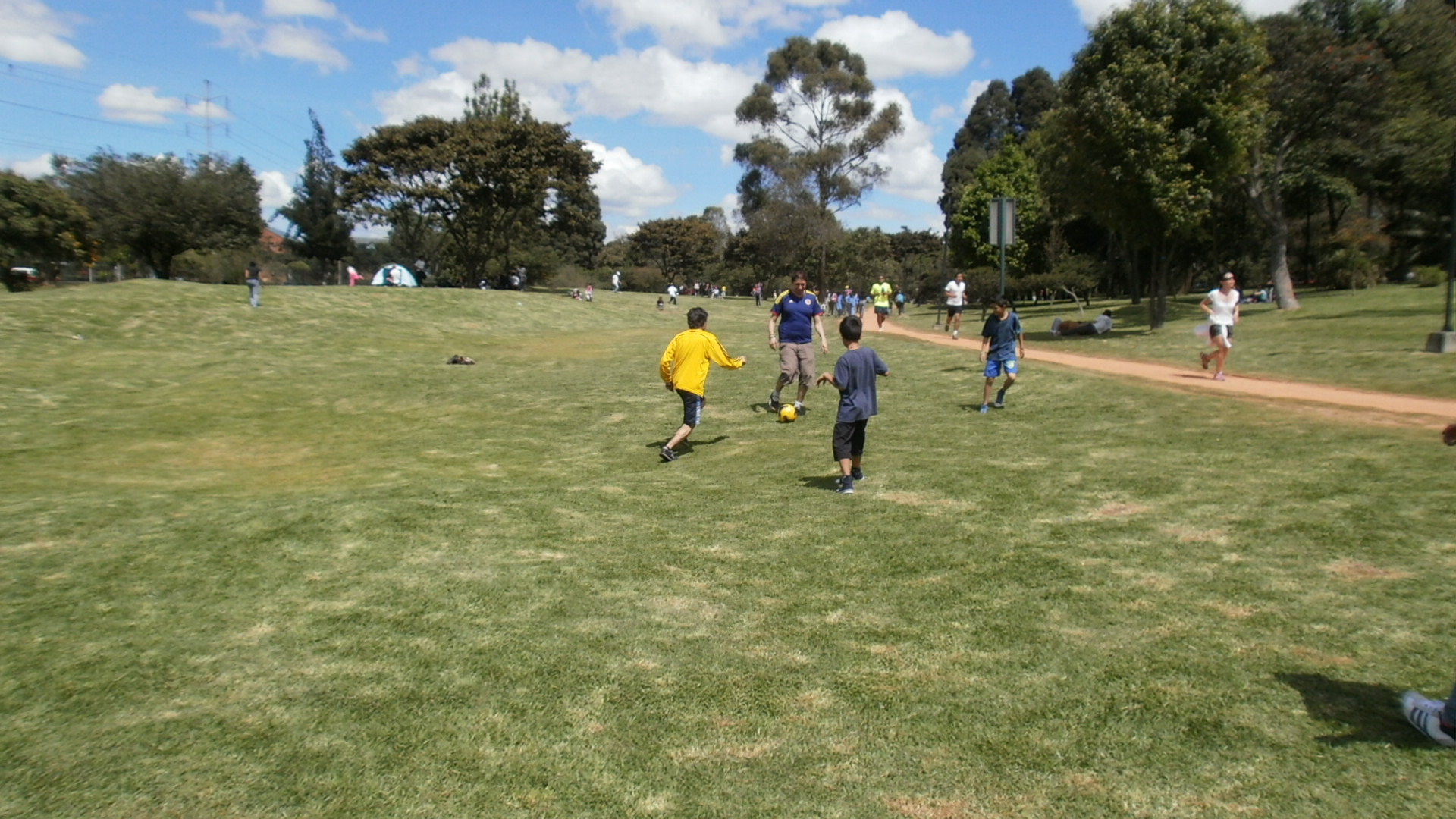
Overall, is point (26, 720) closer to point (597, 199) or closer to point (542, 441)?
point (542, 441)

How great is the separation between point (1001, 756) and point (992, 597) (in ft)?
6.31

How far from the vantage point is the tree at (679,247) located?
3740 inches

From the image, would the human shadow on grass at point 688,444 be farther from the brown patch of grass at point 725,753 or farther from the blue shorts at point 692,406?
the brown patch of grass at point 725,753

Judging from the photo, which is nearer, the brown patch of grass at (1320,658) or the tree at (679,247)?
the brown patch of grass at (1320,658)

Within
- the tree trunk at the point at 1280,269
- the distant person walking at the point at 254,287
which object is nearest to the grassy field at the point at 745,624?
the tree trunk at the point at 1280,269

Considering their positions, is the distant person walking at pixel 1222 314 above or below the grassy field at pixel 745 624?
above

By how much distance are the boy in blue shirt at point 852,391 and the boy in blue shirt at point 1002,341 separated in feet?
15.1

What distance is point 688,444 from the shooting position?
38.8 ft

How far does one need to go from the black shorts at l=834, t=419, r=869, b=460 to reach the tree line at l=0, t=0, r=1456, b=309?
660 inches

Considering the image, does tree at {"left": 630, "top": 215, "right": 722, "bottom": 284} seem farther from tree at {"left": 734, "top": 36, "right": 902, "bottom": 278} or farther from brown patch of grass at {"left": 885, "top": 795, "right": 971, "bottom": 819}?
brown patch of grass at {"left": 885, "top": 795, "right": 971, "bottom": 819}

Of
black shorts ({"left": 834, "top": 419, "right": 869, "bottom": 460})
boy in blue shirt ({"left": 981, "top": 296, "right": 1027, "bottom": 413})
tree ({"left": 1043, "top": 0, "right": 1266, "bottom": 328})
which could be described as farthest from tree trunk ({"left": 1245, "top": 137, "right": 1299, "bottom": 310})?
black shorts ({"left": 834, "top": 419, "right": 869, "bottom": 460})

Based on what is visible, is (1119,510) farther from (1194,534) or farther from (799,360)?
(799,360)

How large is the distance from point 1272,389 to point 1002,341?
4.19m

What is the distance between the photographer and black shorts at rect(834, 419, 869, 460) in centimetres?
848
